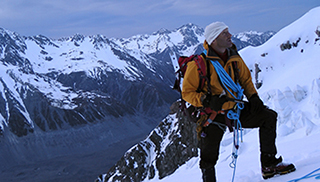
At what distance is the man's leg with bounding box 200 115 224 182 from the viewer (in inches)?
191

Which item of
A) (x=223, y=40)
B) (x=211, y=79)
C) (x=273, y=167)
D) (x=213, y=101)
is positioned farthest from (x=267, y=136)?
(x=223, y=40)

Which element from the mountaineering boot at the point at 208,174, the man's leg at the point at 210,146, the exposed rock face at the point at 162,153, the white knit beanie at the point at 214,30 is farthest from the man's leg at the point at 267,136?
the exposed rock face at the point at 162,153

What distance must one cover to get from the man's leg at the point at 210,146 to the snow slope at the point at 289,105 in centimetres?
97

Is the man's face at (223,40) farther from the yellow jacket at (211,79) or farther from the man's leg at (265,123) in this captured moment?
the man's leg at (265,123)

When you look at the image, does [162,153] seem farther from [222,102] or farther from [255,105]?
[222,102]

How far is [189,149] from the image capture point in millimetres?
41562

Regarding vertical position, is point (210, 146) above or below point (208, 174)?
above

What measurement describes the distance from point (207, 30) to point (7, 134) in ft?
593

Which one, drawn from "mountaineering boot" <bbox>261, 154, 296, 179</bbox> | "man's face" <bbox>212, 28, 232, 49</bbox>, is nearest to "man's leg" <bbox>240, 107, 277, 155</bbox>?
"mountaineering boot" <bbox>261, 154, 296, 179</bbox>

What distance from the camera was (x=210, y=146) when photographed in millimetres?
4855

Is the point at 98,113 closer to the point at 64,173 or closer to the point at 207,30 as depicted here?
the point at 64,173

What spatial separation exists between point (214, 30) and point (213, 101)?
1.31 m

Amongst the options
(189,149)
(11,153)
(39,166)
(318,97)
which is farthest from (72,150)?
(318,97)

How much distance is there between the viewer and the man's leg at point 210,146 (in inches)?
191
